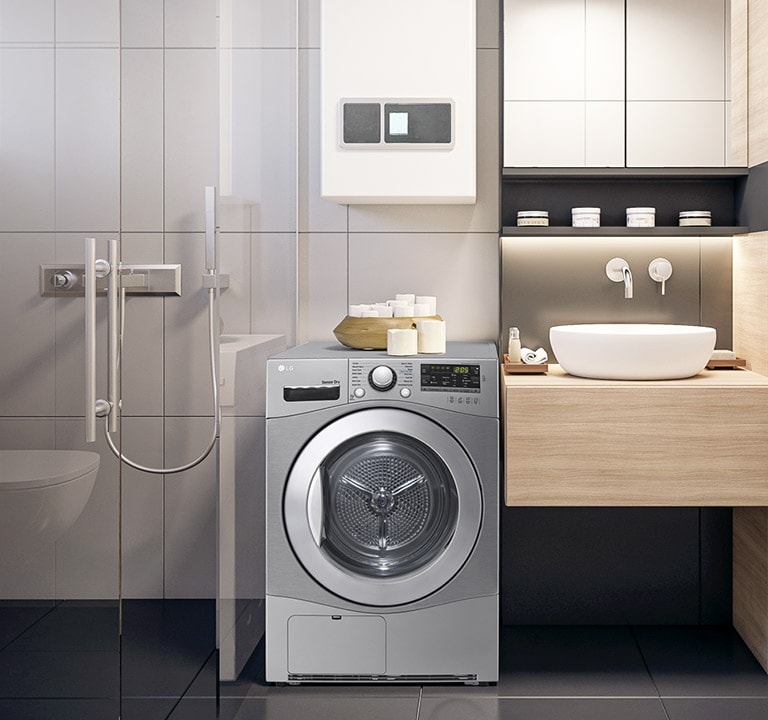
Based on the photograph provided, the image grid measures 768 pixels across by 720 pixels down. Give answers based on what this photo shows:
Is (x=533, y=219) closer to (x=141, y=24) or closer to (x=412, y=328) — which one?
(x=412, y=328)

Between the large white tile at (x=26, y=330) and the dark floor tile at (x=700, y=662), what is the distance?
1917 millimetres

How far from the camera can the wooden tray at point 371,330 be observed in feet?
9.06

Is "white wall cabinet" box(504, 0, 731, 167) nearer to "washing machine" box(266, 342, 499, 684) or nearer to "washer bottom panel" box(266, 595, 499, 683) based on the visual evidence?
"washing machine" box(266, 342, 499, 684)

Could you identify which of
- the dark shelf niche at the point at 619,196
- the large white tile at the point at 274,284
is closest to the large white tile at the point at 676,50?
the dark shelf niche at the point at 619,196

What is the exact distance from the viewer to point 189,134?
191 cm

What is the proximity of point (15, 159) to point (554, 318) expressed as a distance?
2.03 meters

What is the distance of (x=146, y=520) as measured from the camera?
1.84 meters

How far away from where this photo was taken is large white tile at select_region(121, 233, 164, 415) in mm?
1749

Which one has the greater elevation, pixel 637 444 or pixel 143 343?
pixel 143 343

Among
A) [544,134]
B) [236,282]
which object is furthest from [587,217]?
[236,282]

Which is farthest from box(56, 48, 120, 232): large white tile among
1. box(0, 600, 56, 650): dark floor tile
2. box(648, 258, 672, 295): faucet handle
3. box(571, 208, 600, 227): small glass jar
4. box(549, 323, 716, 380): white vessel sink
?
box(648, 258, 672, 295): faucet handle

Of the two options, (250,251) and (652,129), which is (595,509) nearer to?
(652,129)

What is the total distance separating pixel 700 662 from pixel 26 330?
225 cm

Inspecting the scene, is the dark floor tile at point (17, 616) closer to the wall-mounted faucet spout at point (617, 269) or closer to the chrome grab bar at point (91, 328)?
the chrome grab bar at point (91, 328)
